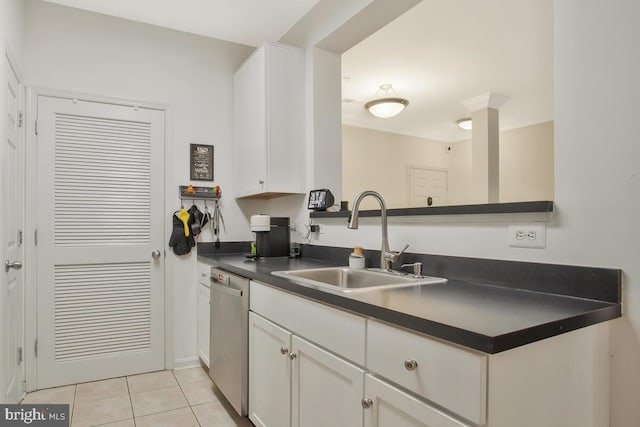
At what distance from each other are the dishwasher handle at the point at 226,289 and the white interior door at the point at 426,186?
4347 millimetres

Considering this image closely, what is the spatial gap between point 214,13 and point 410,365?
2620 millimetres

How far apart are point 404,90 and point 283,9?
2225 mm

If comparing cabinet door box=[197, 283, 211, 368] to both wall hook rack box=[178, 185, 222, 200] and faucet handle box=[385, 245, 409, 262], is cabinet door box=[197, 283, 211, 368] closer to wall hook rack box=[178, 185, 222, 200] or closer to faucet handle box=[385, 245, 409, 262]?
wall hook rack box=[178, 185, 222, 200]

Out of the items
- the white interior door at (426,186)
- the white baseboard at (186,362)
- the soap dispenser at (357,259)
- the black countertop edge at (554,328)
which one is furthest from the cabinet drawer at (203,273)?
the white interior door at (426,186)

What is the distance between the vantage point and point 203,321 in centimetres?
282

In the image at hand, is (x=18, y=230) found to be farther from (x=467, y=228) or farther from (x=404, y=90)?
(x=404, y=90)

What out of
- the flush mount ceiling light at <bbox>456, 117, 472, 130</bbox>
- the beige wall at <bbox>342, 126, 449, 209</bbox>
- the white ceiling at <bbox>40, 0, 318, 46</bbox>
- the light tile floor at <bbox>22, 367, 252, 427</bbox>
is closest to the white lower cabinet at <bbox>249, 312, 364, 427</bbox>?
the light tile floor at <bbox>22, 367, 252, 427</bbox>

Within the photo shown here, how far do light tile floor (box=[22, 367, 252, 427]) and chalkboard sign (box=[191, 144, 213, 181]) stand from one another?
1.47 meters

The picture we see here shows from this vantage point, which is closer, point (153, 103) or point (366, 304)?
point (366, 304)

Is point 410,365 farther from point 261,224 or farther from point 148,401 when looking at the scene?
point 148,401

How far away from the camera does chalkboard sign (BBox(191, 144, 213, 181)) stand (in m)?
3.02

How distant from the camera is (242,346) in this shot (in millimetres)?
2016

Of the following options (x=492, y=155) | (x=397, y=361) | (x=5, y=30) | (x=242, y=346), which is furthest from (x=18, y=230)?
(x=492, y=155)

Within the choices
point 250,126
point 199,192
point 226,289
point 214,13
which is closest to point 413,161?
point 250,126
